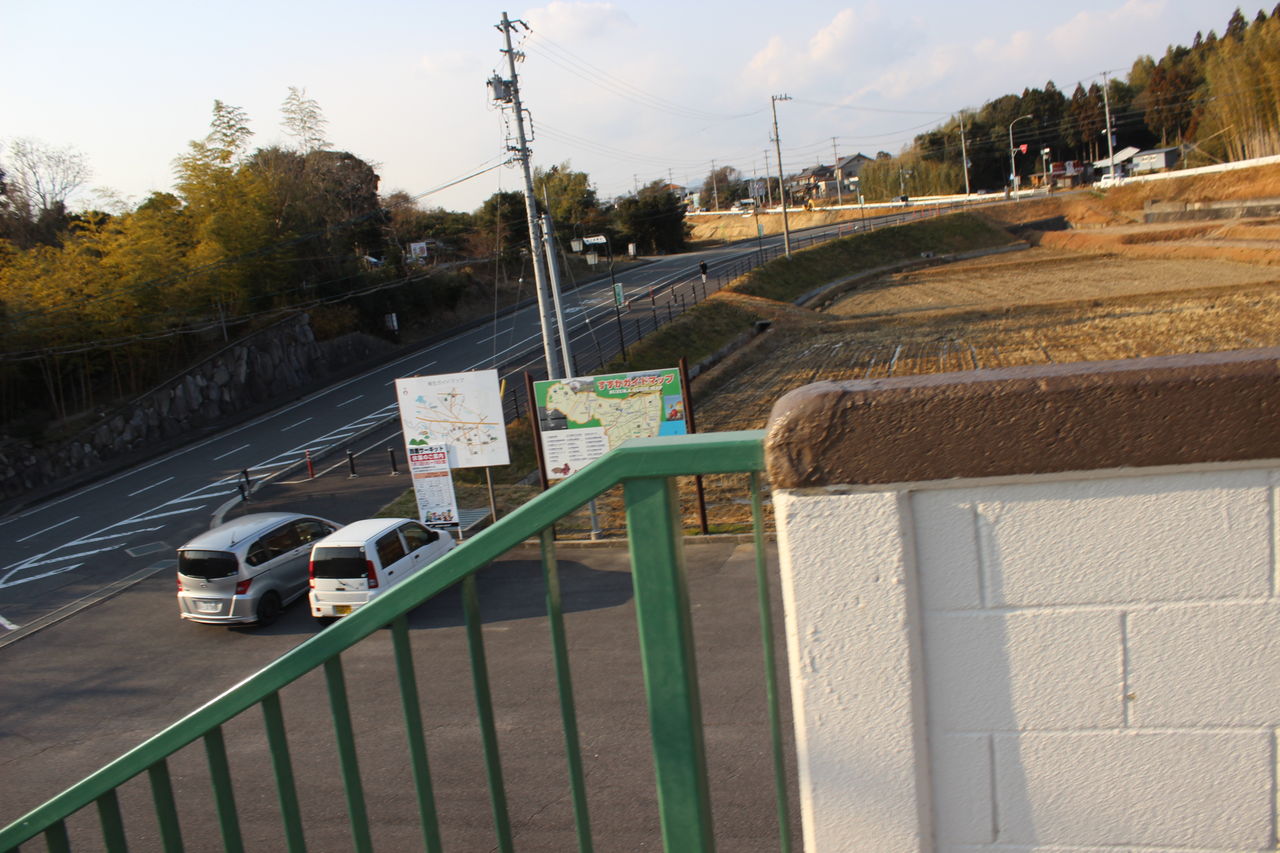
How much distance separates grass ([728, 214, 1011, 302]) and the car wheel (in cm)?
3447

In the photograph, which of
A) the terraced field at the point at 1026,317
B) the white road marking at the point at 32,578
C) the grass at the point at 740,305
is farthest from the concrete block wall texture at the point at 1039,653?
the white road marking at the point at 32,578

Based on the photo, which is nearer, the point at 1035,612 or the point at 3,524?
the point at 1035,612

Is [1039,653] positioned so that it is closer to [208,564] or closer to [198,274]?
[208,564]

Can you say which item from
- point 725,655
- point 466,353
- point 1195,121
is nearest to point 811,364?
point 466,353

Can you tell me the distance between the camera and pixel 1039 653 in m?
1.54

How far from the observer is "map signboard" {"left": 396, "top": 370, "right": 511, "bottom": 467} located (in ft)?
50.7

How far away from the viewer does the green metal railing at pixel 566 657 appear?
63.9 inches

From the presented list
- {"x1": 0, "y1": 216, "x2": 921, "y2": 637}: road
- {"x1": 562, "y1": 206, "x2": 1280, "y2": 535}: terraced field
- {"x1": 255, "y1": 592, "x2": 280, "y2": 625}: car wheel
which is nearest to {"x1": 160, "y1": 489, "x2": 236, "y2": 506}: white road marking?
{"x1": 0, "y1": 216, "x2": 921, "y2": 637}: road

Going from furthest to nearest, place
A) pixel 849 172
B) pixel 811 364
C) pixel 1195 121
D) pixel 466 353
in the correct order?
1. pixel 849 172
2. pixel 1195 121
3. pixel 466 353
4. pixel 811 364

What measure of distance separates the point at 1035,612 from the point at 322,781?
6.76m

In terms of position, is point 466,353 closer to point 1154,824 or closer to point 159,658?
point 159,658

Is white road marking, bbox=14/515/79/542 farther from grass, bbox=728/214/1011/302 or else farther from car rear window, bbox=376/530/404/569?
grass, bbox=728/214/1011/302

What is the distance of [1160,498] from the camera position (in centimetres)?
150

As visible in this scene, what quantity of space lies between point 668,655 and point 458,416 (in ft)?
46.9
